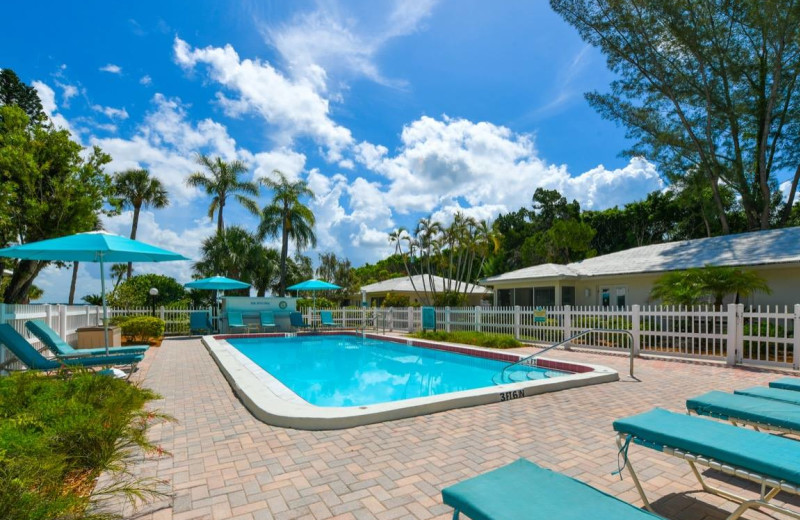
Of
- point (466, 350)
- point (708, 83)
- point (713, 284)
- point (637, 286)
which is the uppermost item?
point (708, 83)

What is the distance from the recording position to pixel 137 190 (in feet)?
90.7

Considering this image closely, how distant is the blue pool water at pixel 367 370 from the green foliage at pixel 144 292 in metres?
6.96

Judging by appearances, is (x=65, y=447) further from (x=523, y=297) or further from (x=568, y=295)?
(x=523, y=297)

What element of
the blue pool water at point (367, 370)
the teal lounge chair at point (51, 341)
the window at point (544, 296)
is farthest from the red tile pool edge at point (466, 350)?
the window at point (544, 296)

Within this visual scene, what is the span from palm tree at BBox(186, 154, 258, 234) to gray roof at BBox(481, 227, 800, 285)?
16992mm

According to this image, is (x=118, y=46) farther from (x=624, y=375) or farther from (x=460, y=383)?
(x=624, y=375)

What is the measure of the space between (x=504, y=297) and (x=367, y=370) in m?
14.7

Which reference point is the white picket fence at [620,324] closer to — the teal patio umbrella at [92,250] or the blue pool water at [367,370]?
the teal patio umbrella at [92,250]

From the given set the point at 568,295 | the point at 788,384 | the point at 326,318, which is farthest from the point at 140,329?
the point at 568,295

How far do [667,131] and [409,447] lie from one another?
81.3ft

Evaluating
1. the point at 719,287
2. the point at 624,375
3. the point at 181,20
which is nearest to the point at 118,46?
the point at 181,20

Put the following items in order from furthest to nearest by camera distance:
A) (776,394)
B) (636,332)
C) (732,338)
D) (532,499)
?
(636,332)
(732,338)
(776,394)
(532,499)

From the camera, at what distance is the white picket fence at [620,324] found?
29.8 feet

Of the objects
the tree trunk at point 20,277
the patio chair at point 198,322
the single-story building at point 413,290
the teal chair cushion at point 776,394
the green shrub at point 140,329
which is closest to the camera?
the teal chair cushion at point 776,394
